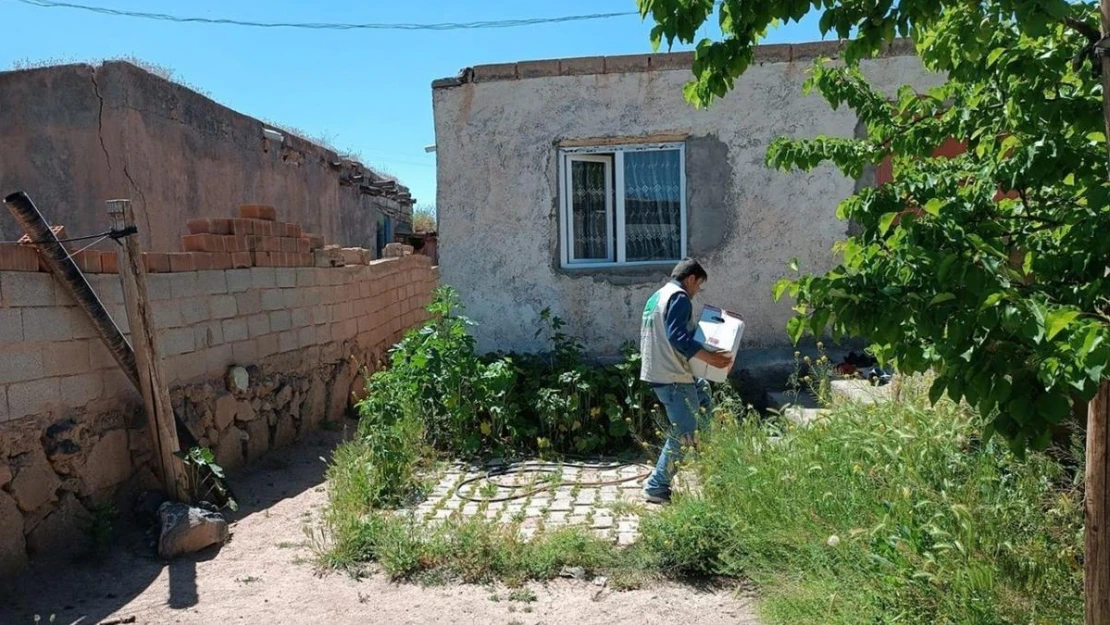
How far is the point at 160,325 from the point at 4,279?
4.61 feet

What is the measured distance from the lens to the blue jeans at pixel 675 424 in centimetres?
546

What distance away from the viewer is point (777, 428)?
5086mm

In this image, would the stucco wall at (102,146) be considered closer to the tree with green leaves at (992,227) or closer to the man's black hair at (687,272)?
the man's black hair at (687,272)

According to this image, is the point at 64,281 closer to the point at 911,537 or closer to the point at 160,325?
the point at 160,325

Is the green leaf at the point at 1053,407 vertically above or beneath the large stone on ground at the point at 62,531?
above

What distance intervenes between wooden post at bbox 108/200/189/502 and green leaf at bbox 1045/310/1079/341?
5.06 meters

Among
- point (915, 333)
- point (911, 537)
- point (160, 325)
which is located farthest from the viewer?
point (160, 325)

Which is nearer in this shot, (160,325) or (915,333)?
(915,333)

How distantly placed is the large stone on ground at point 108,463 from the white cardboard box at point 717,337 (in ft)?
11.9

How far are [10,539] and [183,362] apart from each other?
6.29 ft

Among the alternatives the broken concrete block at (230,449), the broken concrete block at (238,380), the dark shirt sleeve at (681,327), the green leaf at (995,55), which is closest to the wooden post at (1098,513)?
the green leaf at (995,55)

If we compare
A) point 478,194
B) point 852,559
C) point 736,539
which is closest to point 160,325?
point 478,194

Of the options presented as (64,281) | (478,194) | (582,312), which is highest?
(478,194)

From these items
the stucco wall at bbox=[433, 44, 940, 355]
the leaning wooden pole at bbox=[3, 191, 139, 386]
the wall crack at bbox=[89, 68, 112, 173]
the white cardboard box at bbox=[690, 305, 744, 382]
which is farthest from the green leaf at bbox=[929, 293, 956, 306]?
the wall crack at bbox=[89, 68, 112, 173]
